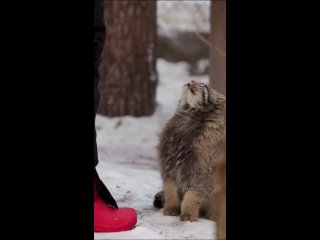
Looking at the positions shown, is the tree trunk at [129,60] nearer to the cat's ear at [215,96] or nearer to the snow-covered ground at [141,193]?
the snow-covered ground at [141,193]

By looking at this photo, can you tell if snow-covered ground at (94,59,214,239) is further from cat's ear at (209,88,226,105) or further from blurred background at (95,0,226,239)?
cat's ear at (209,88,226,105)

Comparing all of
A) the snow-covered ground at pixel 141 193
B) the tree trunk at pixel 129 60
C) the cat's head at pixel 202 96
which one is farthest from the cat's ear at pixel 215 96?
the tree trunk at pixel 129 60

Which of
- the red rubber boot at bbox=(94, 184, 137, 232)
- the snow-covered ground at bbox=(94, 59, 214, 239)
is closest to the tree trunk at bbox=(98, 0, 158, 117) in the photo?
the snow-covered ground at bbox=(94, 59, 214, 239)

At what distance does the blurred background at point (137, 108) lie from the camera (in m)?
1.50

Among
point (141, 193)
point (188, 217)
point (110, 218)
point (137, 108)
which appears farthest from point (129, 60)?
point (110, 218)

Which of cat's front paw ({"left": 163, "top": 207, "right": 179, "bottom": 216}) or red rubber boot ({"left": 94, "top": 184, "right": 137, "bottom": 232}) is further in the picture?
cat's front paw ({"left": 163, "top": 207, "right": 179, "bottom": 216})

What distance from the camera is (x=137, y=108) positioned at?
3.47 metres

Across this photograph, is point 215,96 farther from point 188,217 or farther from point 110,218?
point 110,218

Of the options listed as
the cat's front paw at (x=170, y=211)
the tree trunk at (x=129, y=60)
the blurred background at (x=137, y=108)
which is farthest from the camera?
the tree trunk at (x=129, y=60)

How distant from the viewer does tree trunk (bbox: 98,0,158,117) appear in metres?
2.60
